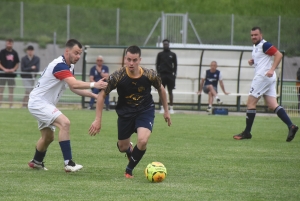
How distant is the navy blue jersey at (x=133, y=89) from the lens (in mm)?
8609

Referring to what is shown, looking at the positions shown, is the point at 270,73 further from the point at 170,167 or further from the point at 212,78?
the point at 212,78

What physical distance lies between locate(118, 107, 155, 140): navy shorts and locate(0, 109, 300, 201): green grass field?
55 centimetres

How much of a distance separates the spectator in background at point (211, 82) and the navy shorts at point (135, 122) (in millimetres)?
13186

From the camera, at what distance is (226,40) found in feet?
113

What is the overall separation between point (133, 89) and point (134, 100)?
0.17 m

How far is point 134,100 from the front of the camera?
8.80 meters

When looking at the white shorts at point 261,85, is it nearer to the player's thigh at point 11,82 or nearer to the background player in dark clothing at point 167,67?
the background player in dark clothing at point 167,67

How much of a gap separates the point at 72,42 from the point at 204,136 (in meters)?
5.97

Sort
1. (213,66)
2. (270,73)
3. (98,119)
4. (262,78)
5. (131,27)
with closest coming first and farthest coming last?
(98,119), (270,73), (262,78), (213,66), (131,27)

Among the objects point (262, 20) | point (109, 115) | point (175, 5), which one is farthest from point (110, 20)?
point (109, 115)

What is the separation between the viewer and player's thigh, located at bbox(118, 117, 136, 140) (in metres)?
8.88

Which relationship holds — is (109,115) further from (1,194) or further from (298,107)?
(1,194)

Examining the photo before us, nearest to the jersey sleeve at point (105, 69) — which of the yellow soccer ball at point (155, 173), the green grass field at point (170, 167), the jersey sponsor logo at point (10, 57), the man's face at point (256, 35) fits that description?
the jersey sponsor logo at point (10, 57)

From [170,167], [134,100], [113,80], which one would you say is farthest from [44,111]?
[170,167]
